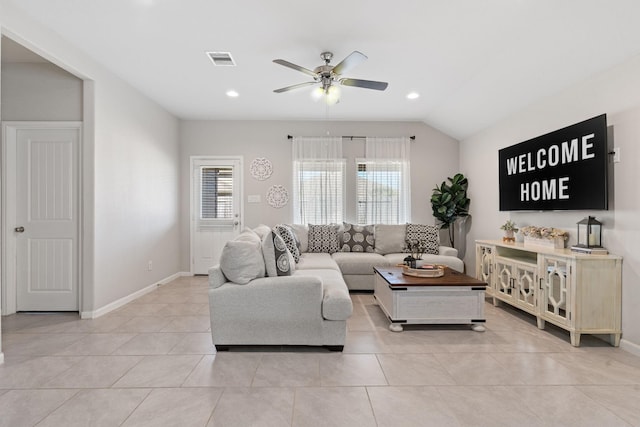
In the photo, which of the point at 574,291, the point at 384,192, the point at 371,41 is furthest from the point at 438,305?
the point at 384,192

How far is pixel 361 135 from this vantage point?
5949mm

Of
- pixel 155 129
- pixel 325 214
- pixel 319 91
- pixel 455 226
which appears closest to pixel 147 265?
pixel 155 129

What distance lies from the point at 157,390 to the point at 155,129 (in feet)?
13.2

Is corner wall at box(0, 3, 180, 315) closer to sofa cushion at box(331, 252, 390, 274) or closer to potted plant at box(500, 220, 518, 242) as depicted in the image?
sofa cushion at box(331, 252, 390, 274)

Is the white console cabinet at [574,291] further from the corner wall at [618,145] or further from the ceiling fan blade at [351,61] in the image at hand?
the ceiling fan blade at [351,61]

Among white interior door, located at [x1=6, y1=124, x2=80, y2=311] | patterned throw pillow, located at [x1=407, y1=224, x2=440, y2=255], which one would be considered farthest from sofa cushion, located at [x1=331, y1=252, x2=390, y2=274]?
white interior door, located at [x1=6, y1=124, x2=80, y2=311]

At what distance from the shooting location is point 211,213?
235 inches

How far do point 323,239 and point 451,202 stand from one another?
224cm

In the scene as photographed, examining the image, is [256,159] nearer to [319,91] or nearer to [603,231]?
[319,91]

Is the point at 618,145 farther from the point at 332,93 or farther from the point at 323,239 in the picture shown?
the point at 323,239

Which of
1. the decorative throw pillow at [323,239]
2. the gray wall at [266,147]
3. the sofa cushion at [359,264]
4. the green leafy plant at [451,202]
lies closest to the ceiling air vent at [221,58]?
the gray wall at [266,147]

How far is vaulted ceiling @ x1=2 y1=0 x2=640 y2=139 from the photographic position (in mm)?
2637

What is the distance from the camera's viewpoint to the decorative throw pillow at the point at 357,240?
5.41 m

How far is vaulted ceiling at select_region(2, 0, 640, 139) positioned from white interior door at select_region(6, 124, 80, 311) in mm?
1147
